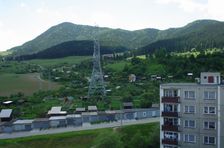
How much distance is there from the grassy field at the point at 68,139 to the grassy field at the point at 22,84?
5754cm

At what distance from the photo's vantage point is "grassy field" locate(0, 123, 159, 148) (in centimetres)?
5319

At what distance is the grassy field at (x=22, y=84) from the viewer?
387 ft

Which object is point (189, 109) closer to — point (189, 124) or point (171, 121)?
point (189, 124)

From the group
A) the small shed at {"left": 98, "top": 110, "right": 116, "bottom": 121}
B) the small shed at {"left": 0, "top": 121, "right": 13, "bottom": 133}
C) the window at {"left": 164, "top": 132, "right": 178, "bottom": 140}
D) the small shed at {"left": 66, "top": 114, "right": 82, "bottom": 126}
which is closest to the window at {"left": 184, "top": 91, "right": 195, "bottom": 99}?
the window at {"left": 164, "top": 132, "right": 178, "bottom": 140}

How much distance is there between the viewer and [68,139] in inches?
2159

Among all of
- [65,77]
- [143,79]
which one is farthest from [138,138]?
[65,77]

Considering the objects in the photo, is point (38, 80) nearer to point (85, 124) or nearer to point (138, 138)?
point (85, 124)

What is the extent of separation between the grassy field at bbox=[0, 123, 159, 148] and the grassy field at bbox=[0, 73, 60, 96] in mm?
57535

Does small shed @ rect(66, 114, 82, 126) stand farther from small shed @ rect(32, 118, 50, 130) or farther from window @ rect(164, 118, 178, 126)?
window @ rect(164, 118, 178, 126)

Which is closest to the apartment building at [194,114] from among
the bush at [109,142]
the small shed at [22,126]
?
the bush at [109,142]

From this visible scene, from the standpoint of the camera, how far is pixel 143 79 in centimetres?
12269

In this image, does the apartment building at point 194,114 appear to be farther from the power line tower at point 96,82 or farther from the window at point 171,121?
the power line tower at point 96,82

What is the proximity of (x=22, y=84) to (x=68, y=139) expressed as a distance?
81.0 m

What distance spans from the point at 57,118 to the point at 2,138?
12304 mm
